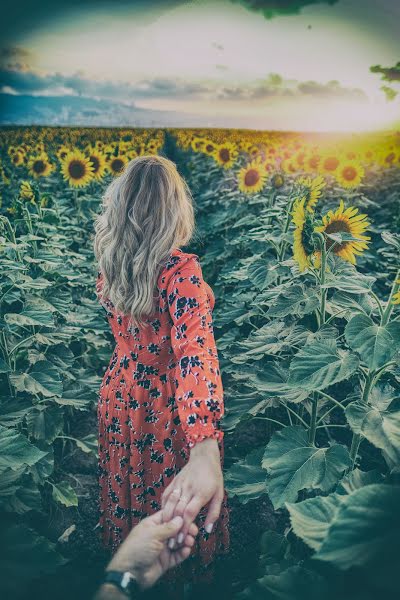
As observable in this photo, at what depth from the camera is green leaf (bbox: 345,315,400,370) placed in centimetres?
139

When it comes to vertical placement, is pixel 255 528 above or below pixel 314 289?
below

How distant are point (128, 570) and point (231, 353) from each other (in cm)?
206

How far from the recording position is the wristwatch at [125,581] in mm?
808

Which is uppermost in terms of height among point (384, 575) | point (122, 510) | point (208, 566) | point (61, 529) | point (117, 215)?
point (117, 215)

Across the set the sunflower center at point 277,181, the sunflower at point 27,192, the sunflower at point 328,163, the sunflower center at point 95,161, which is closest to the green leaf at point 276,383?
the sunflower center at point 277,181

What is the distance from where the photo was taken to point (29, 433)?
233 centimetres

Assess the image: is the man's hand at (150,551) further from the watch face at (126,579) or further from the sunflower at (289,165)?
the sunflower at (289,165)

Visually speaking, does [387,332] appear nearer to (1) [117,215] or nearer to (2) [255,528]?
(1) [117,215]

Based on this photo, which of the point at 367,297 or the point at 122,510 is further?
the point at 122,510

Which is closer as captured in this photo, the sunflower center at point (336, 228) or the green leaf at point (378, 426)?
the green leaf at point (378, 426)

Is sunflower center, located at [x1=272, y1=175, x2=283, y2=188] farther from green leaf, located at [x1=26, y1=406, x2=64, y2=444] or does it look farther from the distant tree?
green leaf, located at [x1=26, y1=406, x2=64, y2=444]

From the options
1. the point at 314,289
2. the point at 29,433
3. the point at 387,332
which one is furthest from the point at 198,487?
the point at 29,433

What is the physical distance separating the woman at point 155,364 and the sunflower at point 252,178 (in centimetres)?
364

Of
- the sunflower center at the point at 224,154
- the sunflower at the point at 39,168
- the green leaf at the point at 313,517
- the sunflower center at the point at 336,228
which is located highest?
the sunflower center at the point at 224,154
